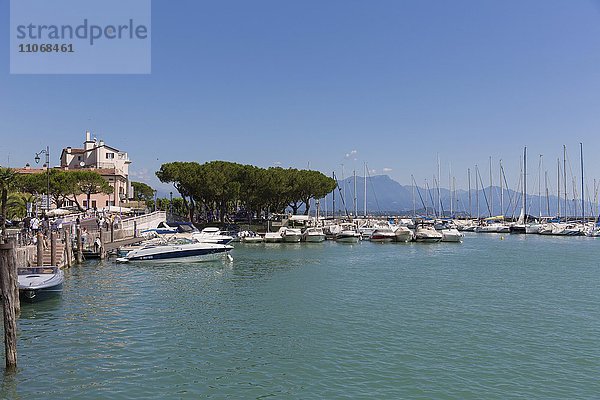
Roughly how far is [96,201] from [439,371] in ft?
279

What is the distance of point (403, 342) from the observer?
64.3 feet

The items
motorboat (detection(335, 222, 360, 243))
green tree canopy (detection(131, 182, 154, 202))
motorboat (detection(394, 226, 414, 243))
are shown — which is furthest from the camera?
green tree canopy (detection(131, 182, 154, 202))

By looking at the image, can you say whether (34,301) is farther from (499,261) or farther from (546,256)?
(546,256)

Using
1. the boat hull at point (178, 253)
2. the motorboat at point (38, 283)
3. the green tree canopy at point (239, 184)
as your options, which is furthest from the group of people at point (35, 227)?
the green tree canopy at point (239, 184)

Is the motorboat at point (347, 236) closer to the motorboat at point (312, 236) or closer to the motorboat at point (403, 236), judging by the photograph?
the motorboat at point (312, 236)

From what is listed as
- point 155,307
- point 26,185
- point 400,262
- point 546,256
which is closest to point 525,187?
point 546,256

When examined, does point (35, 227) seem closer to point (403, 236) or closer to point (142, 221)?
point (142, 221)

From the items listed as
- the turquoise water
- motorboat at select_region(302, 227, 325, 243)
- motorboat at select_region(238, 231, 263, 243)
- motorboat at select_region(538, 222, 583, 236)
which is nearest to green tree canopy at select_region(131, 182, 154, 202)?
motorboat at select_region(238, 231, 263, 243)

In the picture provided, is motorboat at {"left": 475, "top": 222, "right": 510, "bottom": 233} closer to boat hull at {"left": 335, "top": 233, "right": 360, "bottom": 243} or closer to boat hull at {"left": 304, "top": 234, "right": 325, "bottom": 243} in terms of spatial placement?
boat hull at {"left": 335, "top": 233, "right": 360, "bottom": 243}

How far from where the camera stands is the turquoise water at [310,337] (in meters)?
15.2

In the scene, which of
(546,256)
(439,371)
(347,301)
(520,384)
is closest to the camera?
(520,384)

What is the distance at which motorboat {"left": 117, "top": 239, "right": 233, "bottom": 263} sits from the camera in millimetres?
43031

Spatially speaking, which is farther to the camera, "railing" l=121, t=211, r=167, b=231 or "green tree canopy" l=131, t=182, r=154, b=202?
"green tree canopy" l=131, t=182, r=154, b=202

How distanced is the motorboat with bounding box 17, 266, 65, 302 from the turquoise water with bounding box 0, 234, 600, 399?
2.10ft
